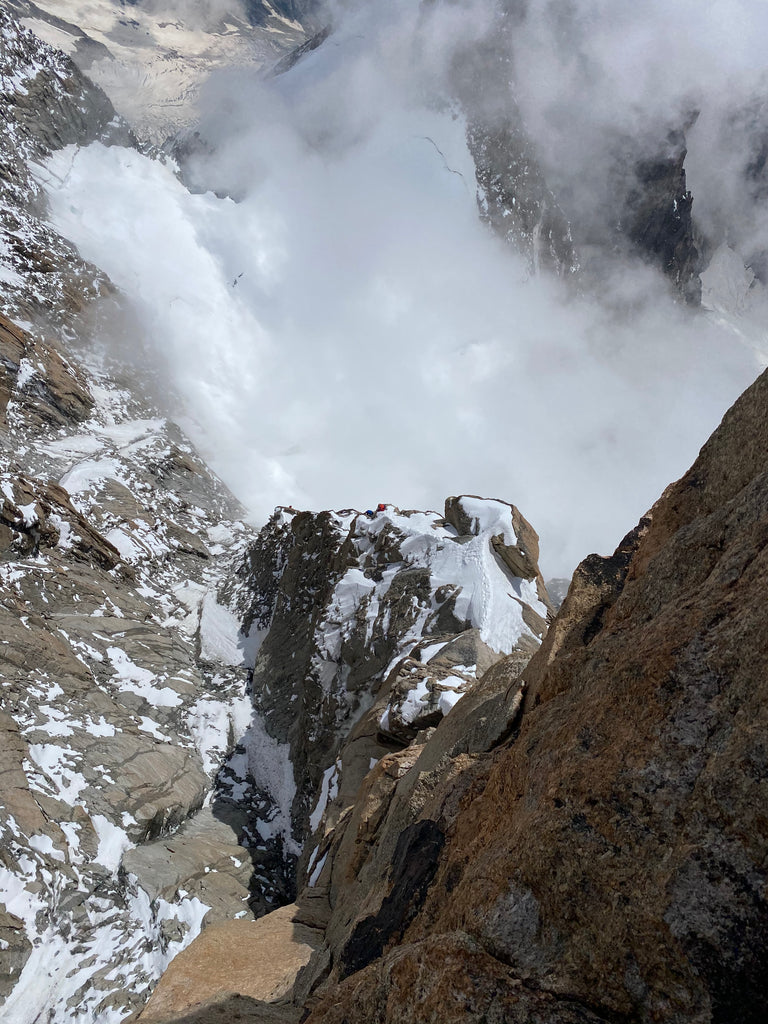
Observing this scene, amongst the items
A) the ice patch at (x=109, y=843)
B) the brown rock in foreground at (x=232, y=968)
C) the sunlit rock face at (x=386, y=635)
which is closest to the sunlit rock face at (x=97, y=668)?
the ice patch at (x=109, y=843)

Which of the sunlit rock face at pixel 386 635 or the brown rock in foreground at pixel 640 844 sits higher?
the sunlit rock face at pixel 386 635

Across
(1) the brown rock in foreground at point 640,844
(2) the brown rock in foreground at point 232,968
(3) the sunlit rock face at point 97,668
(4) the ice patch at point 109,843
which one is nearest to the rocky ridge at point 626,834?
(1) the brown rock in foreground at point 640,844

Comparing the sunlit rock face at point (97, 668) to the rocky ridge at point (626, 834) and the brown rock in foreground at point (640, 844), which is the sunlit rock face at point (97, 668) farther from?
the brown rock in foreground at point (640, 844)

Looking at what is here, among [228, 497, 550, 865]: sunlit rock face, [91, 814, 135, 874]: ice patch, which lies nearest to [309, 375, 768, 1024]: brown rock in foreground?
[228, 497, 550, 865]: sunlit rock face

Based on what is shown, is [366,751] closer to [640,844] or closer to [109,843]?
[109,843]

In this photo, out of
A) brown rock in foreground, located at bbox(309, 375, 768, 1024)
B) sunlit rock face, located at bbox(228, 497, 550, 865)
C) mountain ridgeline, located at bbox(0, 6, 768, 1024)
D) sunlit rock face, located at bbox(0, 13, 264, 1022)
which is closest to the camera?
brown rock in foreground, located at bbox(309, 375, 768, 1024)

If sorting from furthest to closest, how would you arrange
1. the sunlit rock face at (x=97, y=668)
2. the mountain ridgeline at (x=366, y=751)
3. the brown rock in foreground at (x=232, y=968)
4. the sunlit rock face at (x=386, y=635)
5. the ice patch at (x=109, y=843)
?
the sunlit rock face at (x=386, y=635), the ice patch at (x=109, y=843), the sunlit rock face at (x=97, y=668), the brown rock in foreground at (x=232, y=968), the mountain ridgeline at (x=366, y=751)

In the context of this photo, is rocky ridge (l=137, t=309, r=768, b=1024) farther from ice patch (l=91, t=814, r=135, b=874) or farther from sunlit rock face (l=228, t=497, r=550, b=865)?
ice patch (l=91, t=814, r=135, b=874)

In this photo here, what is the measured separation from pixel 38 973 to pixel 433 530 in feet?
71.2

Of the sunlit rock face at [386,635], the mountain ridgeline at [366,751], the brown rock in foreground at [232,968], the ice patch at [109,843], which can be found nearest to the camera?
the mountain ridgeline at [366,751]

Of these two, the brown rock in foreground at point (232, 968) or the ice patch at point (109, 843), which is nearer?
the brown rock in foreground at point (232, 968)

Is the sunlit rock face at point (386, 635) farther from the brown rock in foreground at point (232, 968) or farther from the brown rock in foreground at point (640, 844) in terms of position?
the brown rock in foreground at point (640, 844)

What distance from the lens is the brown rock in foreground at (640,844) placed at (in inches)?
152

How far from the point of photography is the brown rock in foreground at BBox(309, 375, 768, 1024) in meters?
3.85
